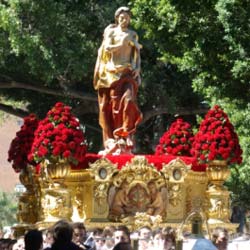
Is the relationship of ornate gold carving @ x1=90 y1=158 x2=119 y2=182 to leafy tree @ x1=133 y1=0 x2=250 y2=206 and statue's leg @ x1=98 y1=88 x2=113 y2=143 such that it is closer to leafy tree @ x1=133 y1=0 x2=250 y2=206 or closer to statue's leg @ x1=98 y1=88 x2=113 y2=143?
statue's leg @ x1=98 y1=88 x2=113 y2=143

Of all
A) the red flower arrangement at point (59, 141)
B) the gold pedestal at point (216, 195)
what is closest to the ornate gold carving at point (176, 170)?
the gold pedestal at point (216, 195)

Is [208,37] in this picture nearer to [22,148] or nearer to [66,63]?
[22,148]

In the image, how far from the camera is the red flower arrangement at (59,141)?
79.8ft

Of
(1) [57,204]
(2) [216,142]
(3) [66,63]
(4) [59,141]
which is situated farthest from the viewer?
A: (3) [66,63]

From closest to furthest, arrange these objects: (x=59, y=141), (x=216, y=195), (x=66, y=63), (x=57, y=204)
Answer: (x=59, y=141), (x=57, y=204), (x=216, y=195), (x=66, y=63)

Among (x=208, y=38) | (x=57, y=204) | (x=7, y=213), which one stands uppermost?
(x=7, y=213)

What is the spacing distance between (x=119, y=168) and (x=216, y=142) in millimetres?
2235

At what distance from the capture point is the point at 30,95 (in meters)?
43.0

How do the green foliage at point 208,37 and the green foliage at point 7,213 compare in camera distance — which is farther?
the green foliage at point 7,213

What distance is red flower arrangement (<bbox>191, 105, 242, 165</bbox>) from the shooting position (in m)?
25.2

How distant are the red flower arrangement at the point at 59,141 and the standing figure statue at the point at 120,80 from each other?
1.62 meters

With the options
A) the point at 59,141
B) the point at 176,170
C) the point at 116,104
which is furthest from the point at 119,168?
the point at 116,104

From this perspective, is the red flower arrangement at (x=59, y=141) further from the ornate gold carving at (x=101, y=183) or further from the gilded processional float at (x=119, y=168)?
the ornate gold carving at (x=101, y=183)

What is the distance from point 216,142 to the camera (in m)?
25.3
